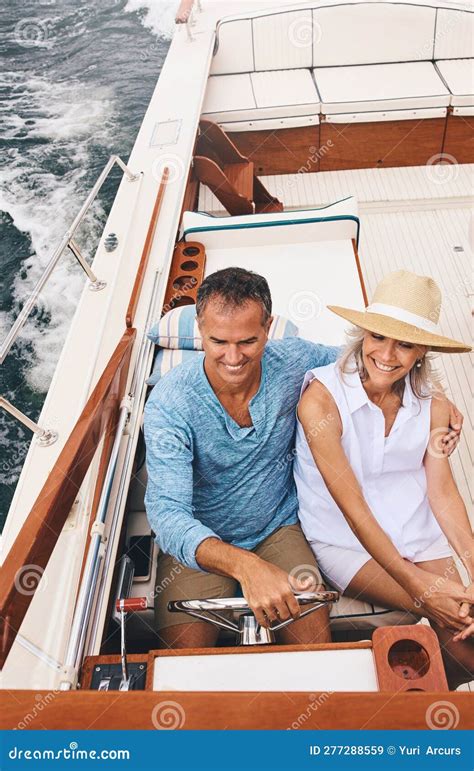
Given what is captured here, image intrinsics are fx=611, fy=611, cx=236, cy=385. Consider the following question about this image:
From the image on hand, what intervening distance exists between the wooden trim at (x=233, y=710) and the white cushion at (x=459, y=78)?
3585mm

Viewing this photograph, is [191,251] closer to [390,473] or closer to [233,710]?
[390,473]

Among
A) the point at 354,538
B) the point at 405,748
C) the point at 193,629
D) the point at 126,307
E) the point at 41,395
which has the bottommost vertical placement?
the point at 405,748

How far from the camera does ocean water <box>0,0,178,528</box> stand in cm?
348

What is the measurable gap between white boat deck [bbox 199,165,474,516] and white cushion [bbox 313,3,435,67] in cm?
83

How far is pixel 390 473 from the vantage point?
4.83ft

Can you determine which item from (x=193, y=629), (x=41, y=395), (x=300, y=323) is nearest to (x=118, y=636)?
(x=193, y=629)

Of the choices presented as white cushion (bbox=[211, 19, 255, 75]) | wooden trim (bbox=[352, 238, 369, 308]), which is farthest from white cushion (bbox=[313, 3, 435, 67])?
Result: wooden trim (bbox=[352, 238, 369, 308])

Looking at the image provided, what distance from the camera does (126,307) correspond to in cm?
202

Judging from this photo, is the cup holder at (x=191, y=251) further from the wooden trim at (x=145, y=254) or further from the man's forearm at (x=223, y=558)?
the man's forearm at (x=223, y=558)

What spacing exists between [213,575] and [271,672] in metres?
0.39

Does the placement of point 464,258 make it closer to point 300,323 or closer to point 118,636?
point 300,323

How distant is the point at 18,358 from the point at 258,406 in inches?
97.1

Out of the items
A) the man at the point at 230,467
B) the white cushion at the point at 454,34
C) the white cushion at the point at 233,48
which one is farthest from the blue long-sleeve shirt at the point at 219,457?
the white cushion at the point at 454,34

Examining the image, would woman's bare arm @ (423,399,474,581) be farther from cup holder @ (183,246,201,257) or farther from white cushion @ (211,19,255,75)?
white cushion @ (211,19,255,75)
